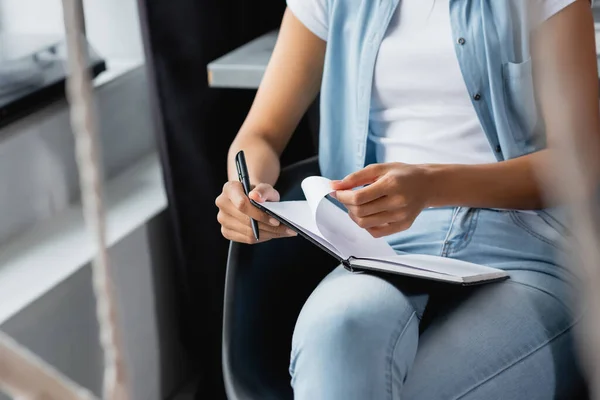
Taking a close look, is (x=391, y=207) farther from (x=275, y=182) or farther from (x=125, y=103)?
(x=125, y=103)

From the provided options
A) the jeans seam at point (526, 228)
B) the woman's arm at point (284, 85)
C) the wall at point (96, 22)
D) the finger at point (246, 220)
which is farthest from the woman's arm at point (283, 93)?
the wall at point (96, 22)

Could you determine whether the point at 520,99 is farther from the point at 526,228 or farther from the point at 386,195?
the point at 386,195

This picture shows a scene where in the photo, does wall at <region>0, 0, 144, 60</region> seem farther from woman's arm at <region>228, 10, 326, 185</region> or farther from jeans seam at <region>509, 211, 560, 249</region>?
jeans seam at <region>509, 211, 560, 249</region>

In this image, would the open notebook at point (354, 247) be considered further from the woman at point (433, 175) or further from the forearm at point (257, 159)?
the forearm at point (257, 159)

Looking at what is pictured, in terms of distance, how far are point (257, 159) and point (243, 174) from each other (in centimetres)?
11

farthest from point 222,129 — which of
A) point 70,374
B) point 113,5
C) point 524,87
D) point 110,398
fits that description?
point 110,398

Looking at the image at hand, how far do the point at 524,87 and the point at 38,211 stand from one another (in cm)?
85

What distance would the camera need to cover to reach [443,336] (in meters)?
1.00

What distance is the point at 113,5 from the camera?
5.65 feet

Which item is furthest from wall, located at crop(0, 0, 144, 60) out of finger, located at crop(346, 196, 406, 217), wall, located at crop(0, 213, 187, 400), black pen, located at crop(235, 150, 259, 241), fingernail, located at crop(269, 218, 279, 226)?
finger, located at crop(346, 196, 406, 217)

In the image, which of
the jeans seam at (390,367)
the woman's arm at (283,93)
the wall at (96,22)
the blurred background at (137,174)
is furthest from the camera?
the wall at (96,22)

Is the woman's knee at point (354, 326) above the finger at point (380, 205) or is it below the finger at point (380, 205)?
below

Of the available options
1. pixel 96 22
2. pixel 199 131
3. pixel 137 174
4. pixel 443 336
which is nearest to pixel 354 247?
pixel 443 336

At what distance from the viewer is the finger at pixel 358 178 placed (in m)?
1.03
